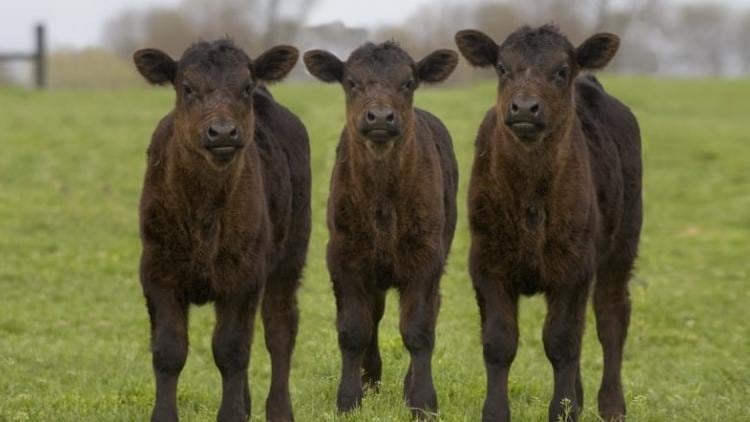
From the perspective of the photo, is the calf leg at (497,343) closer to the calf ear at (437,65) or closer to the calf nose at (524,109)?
the calf nose at (524,109)

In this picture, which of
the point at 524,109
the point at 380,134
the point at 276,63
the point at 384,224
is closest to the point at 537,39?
the point at 524,109

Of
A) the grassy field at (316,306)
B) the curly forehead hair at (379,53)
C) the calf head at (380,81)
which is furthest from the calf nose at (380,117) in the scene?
the grassy field at (316,306)

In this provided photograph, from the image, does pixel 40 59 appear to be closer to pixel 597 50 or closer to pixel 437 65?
pixel 437 65

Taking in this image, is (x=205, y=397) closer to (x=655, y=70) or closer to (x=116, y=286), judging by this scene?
(x=116, y=286)

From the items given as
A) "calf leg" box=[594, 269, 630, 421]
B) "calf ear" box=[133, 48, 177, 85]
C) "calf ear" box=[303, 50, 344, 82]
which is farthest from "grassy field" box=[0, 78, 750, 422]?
"calf ear" box=[303, 50, 344, 82]

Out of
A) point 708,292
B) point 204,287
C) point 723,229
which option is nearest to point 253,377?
point 204,287

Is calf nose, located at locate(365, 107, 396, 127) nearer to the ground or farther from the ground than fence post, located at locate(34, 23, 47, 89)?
farther from the ground

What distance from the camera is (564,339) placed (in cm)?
792

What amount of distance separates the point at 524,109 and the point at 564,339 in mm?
1513

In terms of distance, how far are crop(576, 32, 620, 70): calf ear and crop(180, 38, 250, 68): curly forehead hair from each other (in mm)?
2279

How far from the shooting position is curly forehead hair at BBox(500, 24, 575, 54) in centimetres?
810

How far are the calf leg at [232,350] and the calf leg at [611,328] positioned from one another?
2.75 meters

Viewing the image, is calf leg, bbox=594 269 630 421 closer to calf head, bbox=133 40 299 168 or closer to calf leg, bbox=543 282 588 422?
calf leg, bbox=543 282 588 422

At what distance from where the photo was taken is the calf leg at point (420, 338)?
26.7ft
